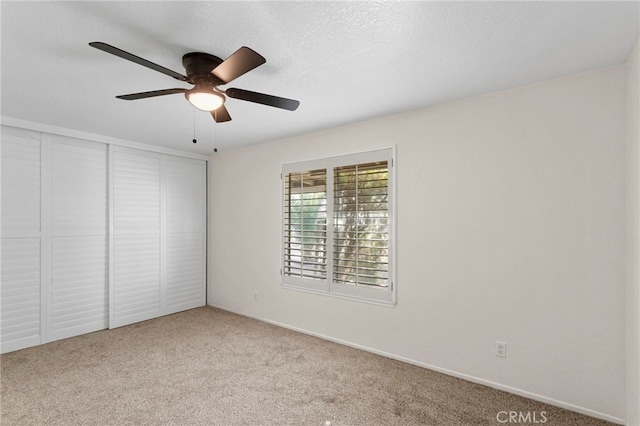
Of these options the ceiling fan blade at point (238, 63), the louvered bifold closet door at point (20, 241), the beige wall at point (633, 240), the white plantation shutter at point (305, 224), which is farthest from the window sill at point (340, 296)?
the louvered bifold closet door at point (20, 241)

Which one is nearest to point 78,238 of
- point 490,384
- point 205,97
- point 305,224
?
point 305,224

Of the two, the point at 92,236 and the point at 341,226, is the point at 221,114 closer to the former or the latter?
the point at 341,226

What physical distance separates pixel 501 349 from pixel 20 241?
4.67m

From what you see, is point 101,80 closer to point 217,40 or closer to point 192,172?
point 217,40

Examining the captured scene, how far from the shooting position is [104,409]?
7.59 ft

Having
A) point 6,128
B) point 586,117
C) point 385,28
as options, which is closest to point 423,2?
point 385,28

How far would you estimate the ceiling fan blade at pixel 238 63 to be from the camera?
1549 mm

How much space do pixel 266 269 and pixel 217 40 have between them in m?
2.97

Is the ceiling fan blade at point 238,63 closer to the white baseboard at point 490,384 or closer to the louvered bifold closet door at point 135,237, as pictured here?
the white baseboard at point 490,384

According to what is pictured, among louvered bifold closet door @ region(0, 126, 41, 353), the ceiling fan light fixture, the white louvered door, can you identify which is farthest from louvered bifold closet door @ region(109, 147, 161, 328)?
the ceiling fan light fixture

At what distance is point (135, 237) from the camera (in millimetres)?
4238

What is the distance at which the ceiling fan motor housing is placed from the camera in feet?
6.43

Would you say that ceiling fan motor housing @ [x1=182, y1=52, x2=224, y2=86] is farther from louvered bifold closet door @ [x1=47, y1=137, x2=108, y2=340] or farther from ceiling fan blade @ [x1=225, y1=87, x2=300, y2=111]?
louvered bifold closet door @ [x1=47, y1=137, x2=108, y2=340]

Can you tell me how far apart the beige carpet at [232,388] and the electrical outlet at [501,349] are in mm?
279
